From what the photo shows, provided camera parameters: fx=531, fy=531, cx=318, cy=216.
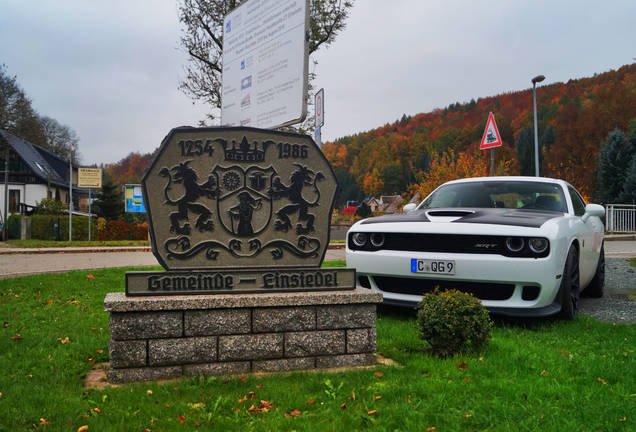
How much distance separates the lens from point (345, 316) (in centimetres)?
362

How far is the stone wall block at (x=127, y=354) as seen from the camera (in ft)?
10.5

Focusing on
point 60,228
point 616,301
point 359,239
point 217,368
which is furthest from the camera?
point 60,228

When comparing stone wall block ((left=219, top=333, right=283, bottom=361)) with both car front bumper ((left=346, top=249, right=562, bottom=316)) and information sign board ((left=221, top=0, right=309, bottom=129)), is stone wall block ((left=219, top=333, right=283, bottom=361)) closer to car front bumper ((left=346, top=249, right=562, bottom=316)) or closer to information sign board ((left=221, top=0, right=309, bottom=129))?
car front bumper ((left=346, top=249, right=562, bottom=316))

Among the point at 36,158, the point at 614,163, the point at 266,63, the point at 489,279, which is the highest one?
the point at 36,158

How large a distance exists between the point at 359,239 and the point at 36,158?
47.1 meters

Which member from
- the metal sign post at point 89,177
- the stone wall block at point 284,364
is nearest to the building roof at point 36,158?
the metal sign post at point 89,177

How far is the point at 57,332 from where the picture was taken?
4.71 metres

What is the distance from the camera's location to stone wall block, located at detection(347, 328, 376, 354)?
3627 millimetres

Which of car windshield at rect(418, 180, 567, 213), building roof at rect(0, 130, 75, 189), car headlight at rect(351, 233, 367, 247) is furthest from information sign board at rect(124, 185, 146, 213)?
building roof at rect(0, 130, 75, 189)

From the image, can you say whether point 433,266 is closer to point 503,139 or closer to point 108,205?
point 108,205

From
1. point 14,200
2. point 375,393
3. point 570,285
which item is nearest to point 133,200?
point 570,285

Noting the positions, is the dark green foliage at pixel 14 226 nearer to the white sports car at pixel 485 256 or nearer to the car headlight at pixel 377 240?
the car headlight at pixel 377 240

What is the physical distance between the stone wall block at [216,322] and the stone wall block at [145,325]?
0.07 meters

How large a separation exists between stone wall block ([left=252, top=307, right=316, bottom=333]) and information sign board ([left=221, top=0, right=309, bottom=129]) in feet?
7.75
